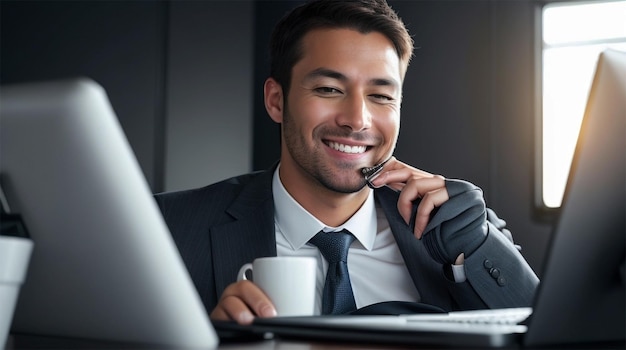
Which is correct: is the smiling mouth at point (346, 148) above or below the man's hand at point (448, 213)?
above

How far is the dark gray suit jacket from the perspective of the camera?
169 cm

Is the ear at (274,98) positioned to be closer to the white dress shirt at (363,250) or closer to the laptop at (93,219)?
the white dress shirt at (363,250)

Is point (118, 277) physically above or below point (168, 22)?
below

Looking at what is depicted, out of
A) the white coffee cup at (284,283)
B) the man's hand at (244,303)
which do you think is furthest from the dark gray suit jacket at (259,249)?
the man's hand at (244,303)

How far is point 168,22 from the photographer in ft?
14.5

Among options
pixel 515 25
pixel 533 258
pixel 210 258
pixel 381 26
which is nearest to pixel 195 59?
pixel 515 25

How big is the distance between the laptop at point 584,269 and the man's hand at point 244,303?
197 mm

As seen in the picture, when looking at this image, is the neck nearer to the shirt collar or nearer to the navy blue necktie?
the shirt collar

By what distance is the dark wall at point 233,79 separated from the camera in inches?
172

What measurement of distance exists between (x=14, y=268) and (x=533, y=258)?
3804mm

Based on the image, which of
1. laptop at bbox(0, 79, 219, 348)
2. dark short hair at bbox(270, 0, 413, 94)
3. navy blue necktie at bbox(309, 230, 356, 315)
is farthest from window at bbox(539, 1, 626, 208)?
laptop at bbox(0, 79, 219, 348)

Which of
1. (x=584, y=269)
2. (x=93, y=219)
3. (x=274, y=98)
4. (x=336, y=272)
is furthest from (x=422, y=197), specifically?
(x=93, y=219)

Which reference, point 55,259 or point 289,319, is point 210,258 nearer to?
point 289,319

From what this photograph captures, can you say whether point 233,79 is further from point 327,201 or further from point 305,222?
point 305,222
